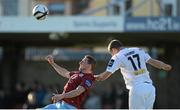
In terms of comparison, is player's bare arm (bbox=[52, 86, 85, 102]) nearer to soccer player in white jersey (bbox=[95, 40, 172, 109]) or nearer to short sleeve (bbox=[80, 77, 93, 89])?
short sleeve (bbox=[80, 77, 93, 89])

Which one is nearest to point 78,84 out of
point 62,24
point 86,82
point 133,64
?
point 86,82

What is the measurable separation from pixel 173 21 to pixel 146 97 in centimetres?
898

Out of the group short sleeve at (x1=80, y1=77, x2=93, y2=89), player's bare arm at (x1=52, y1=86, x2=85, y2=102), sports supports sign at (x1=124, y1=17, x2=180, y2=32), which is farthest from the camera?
sports supports sign at (x1=124, y1=17, x2=180, y2=32)

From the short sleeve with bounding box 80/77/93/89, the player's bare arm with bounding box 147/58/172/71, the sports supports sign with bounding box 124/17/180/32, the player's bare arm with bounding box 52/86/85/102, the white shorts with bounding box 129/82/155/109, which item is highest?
the sports supports sign with bounding box 124/17/180/32

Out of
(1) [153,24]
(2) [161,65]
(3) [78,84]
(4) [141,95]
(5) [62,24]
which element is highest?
(5) [62,24]

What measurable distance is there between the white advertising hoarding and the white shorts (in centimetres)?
912

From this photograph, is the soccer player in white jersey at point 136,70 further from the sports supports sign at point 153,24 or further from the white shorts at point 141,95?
the sports supports sign at point 153,24

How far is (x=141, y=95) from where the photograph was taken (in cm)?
1030

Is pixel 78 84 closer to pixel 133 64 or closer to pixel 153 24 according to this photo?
pixel 133 64

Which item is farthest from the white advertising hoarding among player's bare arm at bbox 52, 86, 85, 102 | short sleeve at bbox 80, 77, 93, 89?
player's bare arm at bbox 52, 86, 85, 102

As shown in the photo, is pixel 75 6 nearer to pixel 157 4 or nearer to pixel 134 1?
pixel 134 1

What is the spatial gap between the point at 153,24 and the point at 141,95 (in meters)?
8.95

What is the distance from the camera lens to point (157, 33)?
19594 millimetres

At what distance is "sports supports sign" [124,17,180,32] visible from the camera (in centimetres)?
Answer: 1895
